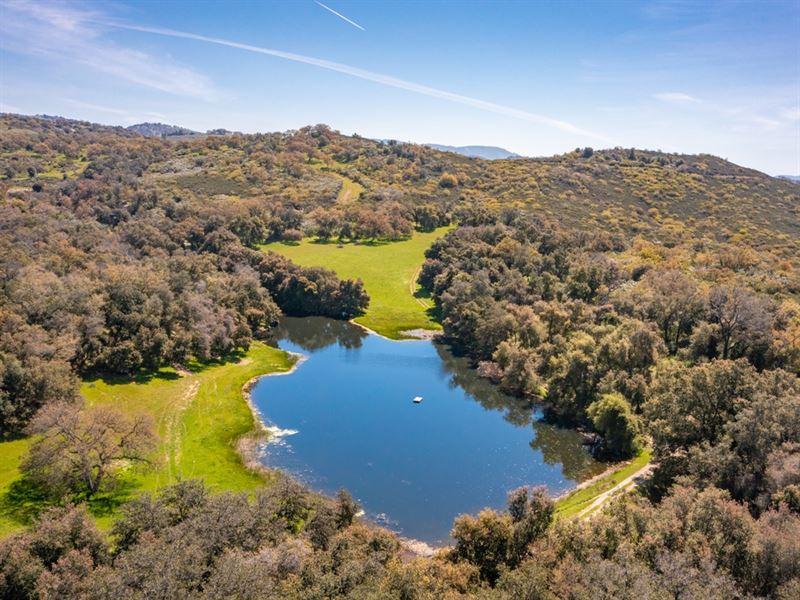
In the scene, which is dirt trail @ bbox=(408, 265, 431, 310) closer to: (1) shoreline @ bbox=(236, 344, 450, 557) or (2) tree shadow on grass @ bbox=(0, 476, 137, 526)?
(1) shoreline @ bbox=(236, 344, 450, 557)

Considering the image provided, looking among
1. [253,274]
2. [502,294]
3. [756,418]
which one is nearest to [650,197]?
[502,294]

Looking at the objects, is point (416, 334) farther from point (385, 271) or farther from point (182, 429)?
point (182, 429)

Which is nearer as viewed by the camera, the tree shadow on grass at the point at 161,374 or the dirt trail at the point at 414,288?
the tree shadow on grass at the point at 161,374

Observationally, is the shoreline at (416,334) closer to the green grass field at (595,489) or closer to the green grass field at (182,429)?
the green grass field at (182,429)

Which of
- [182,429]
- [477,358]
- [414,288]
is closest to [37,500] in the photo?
[182,429]

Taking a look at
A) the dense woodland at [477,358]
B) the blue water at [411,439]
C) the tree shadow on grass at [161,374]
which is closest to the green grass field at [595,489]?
the blue water at [411,439]

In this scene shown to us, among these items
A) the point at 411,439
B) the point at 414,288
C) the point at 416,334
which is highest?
the point at 414,288
